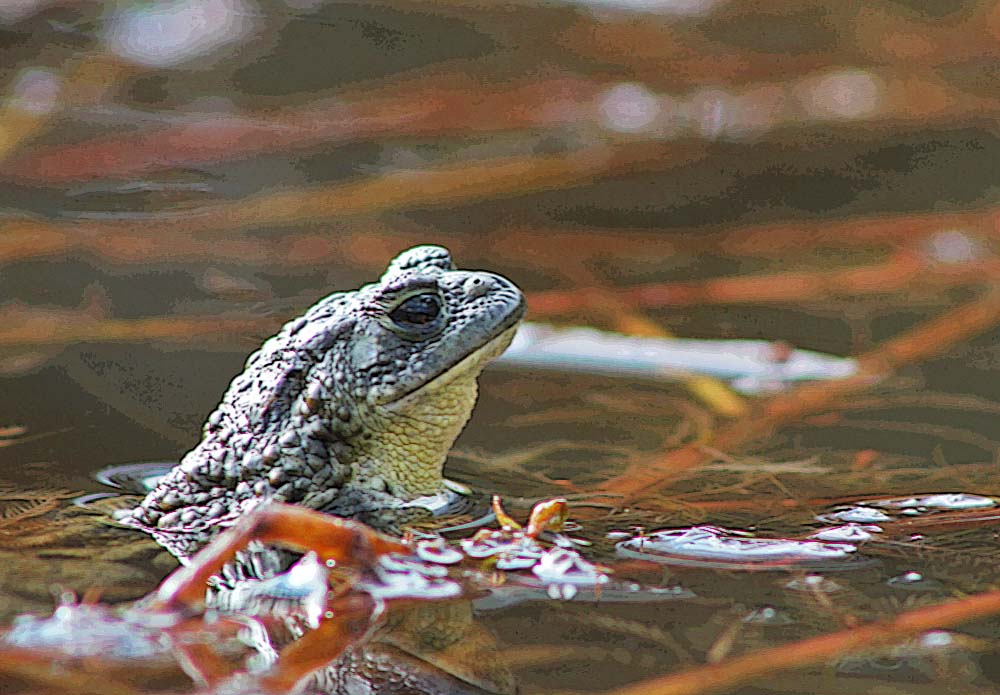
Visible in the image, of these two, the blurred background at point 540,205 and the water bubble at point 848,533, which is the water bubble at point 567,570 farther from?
the water bubble at point 848,533

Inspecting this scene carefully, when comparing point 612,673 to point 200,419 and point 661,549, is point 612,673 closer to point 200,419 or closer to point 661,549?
point 661,549

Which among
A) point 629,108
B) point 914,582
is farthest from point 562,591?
point 629,108

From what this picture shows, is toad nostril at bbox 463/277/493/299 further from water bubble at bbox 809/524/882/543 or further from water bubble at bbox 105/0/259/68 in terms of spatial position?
water bubble at bbox 105/0/259/68

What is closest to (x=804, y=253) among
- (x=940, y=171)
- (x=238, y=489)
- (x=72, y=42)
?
(x=940, y=171)

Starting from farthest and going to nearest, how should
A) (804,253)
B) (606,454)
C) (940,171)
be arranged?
(940,171) → (804,253) → (606,454)

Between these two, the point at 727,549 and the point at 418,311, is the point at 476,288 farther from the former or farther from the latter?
the point at 727,549
